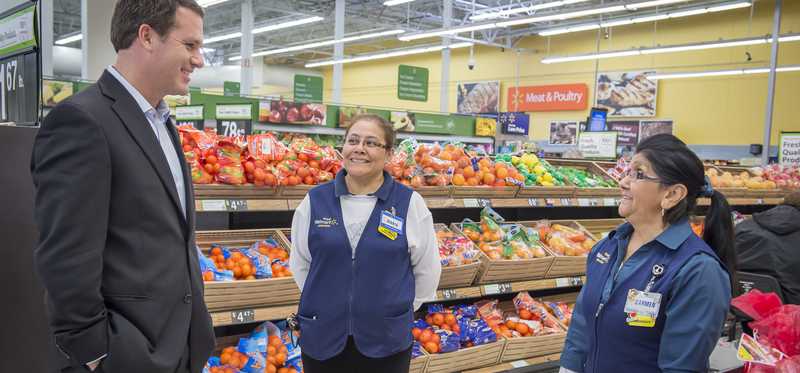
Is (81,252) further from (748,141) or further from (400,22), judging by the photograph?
(400,22)

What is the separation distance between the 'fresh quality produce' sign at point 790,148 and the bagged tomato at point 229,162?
8.89 meters

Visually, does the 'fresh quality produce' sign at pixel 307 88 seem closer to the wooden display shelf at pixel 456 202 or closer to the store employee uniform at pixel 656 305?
the wooden display shelf at pixel 456 202

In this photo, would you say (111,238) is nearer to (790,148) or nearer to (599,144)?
(599,144)

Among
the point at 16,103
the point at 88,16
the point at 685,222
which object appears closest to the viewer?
the point at 685,222

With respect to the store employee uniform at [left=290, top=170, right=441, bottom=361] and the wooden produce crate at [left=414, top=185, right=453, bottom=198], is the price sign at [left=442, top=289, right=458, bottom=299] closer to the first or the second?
the wooden produce crate at [left=414, top=185, right=453, bottom=198]

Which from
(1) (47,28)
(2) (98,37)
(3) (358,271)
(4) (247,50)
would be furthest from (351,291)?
(4) (247,50)

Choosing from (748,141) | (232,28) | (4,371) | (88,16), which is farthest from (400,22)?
(4,371)

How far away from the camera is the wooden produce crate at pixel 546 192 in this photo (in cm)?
438

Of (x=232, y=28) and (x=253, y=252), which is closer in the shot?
(x=253, y=252)

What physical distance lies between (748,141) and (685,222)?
17.0 m

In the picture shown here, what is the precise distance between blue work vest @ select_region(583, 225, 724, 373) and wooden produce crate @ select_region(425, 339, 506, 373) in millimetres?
1571

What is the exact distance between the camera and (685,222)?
2.00 meters

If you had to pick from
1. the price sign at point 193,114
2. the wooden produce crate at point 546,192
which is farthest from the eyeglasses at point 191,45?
the price sign at point 193,114

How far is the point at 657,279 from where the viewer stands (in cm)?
192
